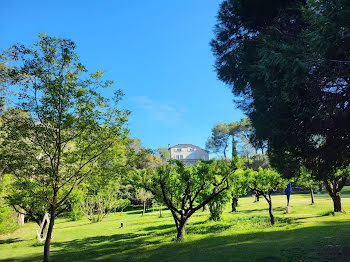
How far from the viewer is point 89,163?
33.8 feet

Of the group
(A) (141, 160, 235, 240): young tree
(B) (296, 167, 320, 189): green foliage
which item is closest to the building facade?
(B) (296, 167, 320, 189): green foliage

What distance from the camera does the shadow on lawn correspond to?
8.75 meters

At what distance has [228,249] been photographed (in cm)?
1059

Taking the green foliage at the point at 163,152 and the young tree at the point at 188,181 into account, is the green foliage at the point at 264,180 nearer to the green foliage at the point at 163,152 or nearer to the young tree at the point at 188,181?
the young tree at the point at 188,181

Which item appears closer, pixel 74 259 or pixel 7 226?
pixel 74 259

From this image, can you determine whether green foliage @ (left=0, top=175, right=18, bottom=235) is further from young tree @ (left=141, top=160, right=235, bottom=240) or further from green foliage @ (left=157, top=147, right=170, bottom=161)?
green foliage @ (left=157, top=147, right=170, bottom=161)

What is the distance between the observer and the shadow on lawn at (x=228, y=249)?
28.7 feet

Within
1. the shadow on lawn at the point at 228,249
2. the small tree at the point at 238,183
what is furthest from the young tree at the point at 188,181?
the shadow on lawn at the point at 228,249

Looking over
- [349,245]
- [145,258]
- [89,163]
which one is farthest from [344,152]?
[89,163]

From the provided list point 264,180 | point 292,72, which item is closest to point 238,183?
point 264,180

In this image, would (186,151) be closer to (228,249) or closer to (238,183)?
(238,183)

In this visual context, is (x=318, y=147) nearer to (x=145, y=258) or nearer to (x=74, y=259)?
(x=145, y=258)

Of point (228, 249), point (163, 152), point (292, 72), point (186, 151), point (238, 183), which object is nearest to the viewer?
point (292, 72)

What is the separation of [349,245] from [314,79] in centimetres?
717
